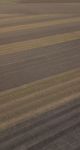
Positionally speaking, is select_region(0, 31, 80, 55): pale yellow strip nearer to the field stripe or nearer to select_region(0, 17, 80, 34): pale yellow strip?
select_region(0, 17, 80, 34): pale yellow strip

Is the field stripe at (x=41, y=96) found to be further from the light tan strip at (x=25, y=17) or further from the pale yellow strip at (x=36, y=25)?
the light tan strip at (x=25, y=17)

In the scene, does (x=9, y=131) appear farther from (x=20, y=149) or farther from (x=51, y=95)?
(x=51, y=95)

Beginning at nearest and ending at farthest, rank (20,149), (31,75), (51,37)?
(20,149)
(31,75)
(51,37)

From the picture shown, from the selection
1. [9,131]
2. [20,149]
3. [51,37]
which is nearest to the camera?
[20,149]

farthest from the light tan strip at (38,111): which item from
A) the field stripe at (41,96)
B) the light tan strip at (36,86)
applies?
the light tan strip at (36,86)

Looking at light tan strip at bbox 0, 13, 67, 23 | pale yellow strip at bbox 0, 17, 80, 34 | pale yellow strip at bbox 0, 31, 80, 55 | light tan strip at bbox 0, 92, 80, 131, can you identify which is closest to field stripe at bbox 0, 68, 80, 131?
light tan strip at bbox 0, 92, 80, 131

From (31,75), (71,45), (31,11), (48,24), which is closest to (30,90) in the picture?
(31,75)

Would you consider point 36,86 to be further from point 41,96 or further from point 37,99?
point 37,99

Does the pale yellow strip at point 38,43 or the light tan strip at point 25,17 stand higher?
the light tan strip at point 25,17

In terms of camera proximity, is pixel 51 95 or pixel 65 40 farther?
pixel 65 40
